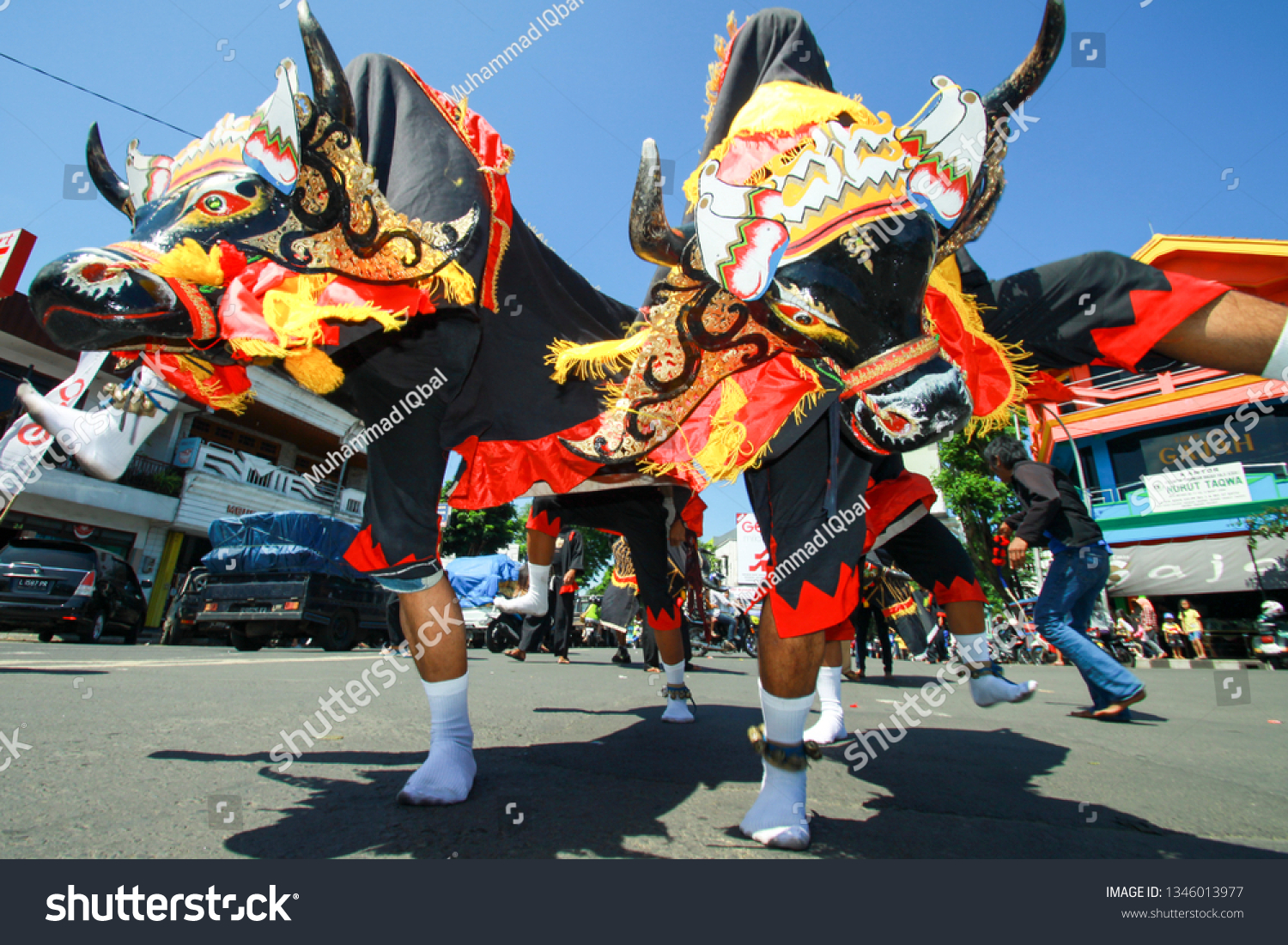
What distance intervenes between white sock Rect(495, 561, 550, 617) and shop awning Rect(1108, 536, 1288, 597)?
16594 millimetres

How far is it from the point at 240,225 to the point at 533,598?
214cm

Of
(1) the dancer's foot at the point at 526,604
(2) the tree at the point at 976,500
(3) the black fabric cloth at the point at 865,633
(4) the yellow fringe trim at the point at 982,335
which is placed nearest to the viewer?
(4) the yellow fringe trim at the point at 982,335

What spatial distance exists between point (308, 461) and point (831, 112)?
82.0 feet

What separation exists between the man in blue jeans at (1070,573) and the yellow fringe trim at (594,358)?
302 cm

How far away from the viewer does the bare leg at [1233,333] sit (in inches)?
59.2

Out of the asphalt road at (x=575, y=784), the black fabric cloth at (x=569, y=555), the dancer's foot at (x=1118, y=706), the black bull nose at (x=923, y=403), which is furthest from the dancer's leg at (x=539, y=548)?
the black fabric cloth at (x=569, y=555)

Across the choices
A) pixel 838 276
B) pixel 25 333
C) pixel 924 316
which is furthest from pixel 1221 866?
pixel 25 333

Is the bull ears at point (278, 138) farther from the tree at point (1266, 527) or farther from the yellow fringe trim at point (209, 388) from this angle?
the tree at point (1266, 527)

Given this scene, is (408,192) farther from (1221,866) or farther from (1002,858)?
(1221,866)

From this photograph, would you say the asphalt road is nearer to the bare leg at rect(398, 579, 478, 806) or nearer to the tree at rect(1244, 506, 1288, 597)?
the bare leg at rect(398, 579, 478, 806)

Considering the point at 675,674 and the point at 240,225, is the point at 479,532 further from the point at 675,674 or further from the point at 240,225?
the point at 240,225

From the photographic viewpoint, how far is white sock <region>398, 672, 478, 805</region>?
172cm

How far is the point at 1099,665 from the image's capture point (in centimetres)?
383

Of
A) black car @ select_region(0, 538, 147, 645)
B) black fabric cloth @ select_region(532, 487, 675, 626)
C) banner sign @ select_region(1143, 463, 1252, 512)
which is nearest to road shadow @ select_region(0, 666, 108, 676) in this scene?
black fabric cloth @ select_region(532, 487, 675, 626)
